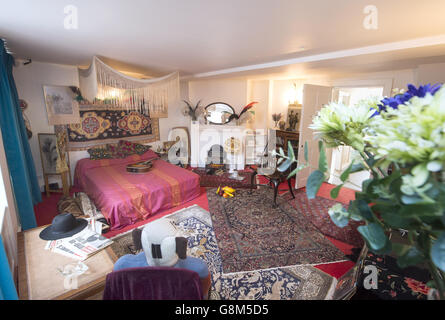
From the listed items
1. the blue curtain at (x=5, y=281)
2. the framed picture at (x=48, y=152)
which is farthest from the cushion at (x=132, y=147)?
the blue curtain at (x=5, y=281)

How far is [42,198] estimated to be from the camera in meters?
3.58

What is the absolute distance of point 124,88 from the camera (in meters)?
3.02

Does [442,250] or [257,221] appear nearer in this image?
[442,250]

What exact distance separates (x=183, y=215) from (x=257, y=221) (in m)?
1.13

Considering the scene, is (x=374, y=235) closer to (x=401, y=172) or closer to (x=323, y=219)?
(x=401, y=172)

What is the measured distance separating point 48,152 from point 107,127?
120cm

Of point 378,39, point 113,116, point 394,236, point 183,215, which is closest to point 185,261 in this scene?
point 394,236

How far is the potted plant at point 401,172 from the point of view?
385mm

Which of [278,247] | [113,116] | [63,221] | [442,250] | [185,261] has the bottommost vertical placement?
[278,247]

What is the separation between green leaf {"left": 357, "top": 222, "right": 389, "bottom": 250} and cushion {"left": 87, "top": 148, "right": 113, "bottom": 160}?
463 cm

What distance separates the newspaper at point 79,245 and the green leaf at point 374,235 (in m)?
1.52

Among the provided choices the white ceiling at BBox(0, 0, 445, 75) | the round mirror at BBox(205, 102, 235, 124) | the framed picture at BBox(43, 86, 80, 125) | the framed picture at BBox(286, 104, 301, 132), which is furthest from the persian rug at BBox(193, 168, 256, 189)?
the framed picture at BBox(43, 86, 80, 125)

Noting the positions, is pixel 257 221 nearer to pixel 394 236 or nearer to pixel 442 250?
pixel 394 236

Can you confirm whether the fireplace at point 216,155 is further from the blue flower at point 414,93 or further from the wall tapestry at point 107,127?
the blue flower at point 414,93
